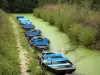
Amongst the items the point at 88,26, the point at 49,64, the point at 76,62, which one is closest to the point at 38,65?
the point at 49,64

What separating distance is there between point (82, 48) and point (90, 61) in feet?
6.08

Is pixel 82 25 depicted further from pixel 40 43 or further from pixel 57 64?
pixel 57 64

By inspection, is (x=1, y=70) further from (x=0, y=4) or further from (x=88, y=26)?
(x=0, y=4)

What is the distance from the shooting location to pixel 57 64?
27.8 feet

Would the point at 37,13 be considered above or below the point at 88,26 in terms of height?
below

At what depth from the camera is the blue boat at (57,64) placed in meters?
7.88

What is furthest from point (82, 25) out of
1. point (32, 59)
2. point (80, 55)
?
point (32, 59)

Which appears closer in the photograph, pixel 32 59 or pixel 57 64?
pixel 57 64

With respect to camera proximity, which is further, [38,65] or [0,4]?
[0,4]

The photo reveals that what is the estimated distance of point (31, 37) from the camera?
13.2 metres

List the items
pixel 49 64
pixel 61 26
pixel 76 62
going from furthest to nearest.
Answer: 1. pixel 61 26
2. pixel 76 62
3. pixel 49 64

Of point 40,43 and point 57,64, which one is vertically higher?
point 57,64

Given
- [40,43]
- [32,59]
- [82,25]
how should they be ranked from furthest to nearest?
[82,25] → [40,43] → [32,59]

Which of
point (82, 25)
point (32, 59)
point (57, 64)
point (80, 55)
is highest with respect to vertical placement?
point (82, 25)
